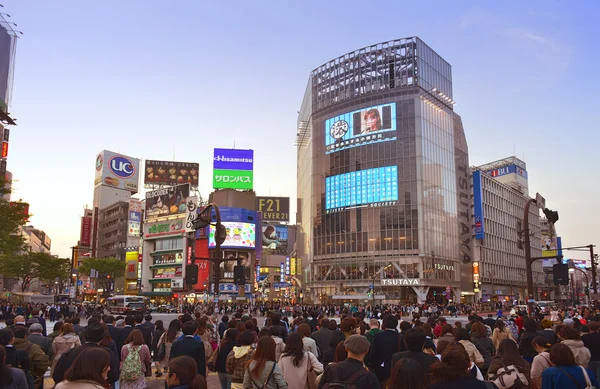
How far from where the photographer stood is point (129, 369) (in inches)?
364

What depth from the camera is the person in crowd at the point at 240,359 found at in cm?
764

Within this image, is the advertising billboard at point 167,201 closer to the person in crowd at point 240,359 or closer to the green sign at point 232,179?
the green sign at point 232,179

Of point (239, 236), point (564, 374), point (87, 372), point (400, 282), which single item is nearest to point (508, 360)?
point (564, 374)

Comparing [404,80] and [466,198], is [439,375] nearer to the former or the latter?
[404,80]

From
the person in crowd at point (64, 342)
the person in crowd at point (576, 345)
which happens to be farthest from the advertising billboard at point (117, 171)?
the person in crowd at point (576, 345)

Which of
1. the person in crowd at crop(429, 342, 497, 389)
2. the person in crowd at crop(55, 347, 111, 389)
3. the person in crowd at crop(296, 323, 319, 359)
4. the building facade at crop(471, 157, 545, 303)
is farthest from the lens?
the building facade at crop(471, 157, 545, 303)

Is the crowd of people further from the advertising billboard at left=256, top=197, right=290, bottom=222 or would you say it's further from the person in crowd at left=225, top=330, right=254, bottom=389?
the advertising billboard at left=256, top=197, right=290, bottom=222

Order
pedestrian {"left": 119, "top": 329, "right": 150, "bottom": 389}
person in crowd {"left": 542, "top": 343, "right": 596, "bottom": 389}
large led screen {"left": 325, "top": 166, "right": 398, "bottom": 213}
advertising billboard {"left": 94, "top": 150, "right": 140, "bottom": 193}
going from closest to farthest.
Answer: person in crowd {"left": 542, "top": 343, "right": 596, "bottom": 389}
pedestrian {"left": 119, "top": 329, "right": 150, "bottom": 389}
large led screen {"left": 325, "top": 166, "right": 398, "bottom": 213}
advertising billboard {"left": 94, "top": 150, "right": 140, "bottom": 193}

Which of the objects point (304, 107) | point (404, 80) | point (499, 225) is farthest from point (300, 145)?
point (499, 225)

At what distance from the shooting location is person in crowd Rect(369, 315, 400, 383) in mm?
9023

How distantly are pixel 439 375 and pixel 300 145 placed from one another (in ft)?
405

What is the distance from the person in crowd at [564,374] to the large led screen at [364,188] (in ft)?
283

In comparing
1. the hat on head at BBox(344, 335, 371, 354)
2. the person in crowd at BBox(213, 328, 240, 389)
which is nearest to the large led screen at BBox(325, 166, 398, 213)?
the person in crowd at BBox(213, 328, 240, 389)

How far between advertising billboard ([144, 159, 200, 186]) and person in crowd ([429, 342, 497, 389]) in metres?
127
